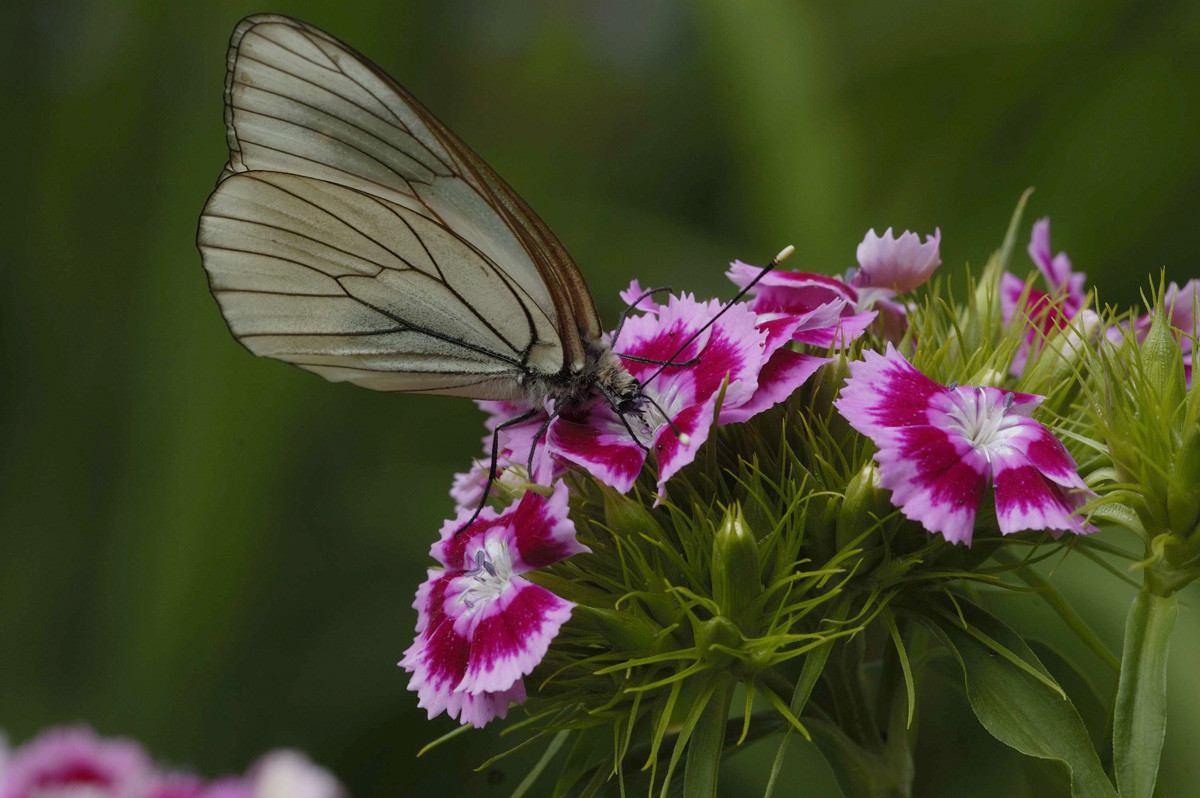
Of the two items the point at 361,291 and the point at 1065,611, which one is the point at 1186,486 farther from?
the point at 361,291

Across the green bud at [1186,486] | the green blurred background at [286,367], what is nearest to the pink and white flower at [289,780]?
the green bud at [1186,486]

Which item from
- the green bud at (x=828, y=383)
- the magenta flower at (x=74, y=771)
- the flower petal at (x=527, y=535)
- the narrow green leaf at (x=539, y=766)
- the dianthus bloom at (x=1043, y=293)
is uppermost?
the dianthus bloom at (x=1043, y=293)

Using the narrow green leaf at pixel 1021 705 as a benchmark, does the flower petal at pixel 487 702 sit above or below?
below

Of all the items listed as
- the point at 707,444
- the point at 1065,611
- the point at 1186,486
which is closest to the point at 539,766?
the point at 707,444

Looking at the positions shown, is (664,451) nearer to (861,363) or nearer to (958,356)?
(861,363)

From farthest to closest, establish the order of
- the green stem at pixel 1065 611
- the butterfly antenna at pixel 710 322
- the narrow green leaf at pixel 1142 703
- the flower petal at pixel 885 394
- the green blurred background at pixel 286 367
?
1. the green blurred background at pixel 286 367
2. the butterfly antenna at pixel 710 322
3. the green stem at pixel 1065 611
4. the flower petal at pixel 885 394
5. the narrow green leaf at pixel 1142 703

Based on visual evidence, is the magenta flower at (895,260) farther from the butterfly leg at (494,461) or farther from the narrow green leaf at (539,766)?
the narrow green leaf at (539,766)

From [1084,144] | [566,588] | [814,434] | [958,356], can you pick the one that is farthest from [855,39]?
[566,588]
